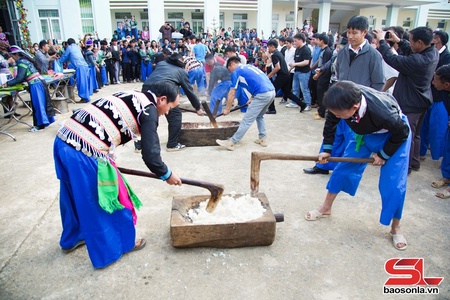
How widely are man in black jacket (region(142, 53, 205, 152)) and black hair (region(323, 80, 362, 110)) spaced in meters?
2.89

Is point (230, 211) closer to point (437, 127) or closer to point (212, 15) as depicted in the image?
point (437, 127)

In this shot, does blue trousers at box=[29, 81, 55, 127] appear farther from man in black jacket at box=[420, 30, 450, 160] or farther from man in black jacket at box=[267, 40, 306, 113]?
man in black jacket at box=[420, 30, 450, 160]

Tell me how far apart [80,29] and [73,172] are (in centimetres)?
1966

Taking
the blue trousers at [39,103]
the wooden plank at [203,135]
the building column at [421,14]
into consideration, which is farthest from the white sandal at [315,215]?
the building column at [421,14]

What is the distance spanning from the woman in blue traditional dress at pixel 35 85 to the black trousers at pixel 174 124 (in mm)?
2903

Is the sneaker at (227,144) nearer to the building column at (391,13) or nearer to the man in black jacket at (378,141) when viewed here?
the man in black jacket at (378,141)

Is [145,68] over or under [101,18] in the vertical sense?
under

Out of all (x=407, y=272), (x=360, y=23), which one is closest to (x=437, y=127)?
(x=360, y=23)

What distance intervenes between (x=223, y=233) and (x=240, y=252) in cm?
25

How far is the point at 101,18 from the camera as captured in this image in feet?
62.6

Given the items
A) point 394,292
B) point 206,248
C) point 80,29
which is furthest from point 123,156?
point 80,29

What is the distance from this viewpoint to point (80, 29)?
1892 cm

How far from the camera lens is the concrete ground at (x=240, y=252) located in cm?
230

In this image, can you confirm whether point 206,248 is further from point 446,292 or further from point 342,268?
point 446,292
